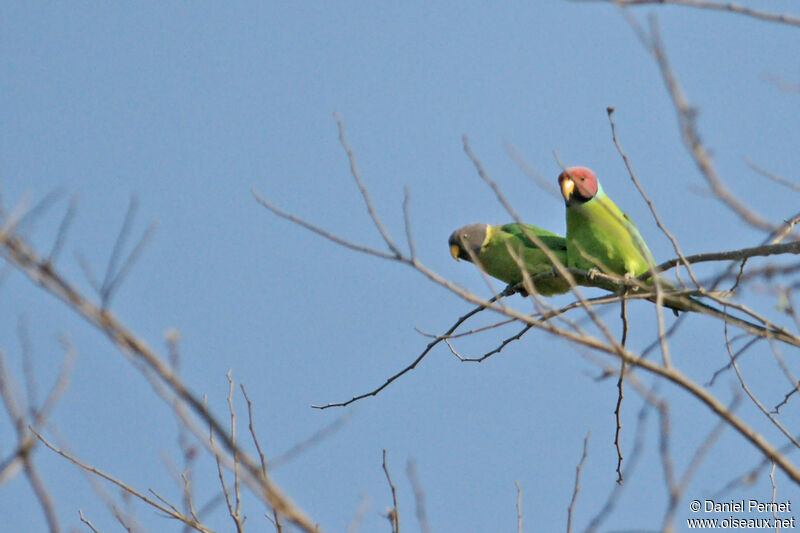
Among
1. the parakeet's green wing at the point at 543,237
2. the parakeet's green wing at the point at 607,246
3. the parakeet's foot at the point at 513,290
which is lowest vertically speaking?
the parakeet's green wing at the point at 607,246

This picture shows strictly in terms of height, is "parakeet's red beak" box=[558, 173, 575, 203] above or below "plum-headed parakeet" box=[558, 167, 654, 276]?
above

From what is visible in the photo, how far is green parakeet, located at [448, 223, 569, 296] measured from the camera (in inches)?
228

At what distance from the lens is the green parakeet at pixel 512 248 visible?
5779 mm

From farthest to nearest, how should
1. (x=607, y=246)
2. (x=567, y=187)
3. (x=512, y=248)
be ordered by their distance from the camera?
(x=567, y=187) → (x=512, y=248) → (x=607, y=246)

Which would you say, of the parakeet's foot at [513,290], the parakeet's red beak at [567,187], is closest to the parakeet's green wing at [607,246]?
the parakeet's red beak at [567,187]

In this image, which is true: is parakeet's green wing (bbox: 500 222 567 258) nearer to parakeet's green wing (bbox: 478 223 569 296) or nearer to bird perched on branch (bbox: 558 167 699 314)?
parakeet's green wing (bbox: 478 223 569 296)

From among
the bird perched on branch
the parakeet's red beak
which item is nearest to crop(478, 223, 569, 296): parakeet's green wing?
the bird perched on branch

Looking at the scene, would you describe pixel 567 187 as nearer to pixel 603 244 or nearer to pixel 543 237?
pixel 543 237

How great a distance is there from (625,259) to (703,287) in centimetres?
224

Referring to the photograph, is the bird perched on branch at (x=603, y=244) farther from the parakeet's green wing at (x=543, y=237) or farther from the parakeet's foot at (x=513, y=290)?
the parakeet's foot at (x=513, y=290)

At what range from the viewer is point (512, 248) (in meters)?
5.59

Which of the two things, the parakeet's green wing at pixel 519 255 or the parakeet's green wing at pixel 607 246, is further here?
the parakeet's green wing at pixel 519 255

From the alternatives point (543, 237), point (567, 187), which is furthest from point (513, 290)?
point (567, 187)

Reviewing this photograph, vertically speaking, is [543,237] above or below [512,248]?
above
